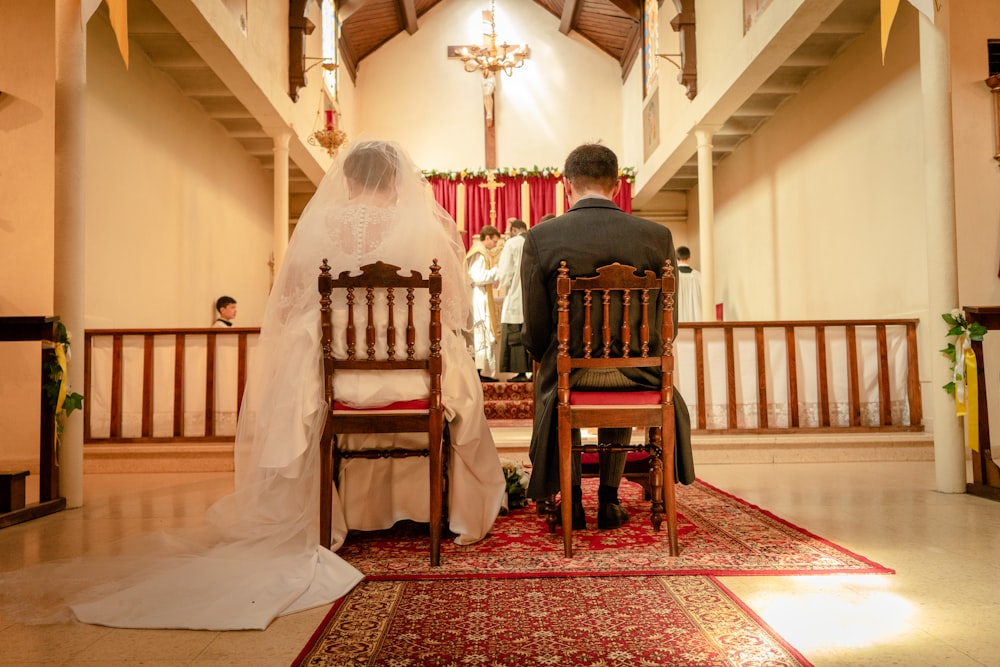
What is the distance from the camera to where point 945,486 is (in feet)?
14.0

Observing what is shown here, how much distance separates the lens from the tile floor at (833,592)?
1.92 m

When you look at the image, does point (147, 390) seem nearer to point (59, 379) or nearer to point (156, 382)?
point (156, 382)

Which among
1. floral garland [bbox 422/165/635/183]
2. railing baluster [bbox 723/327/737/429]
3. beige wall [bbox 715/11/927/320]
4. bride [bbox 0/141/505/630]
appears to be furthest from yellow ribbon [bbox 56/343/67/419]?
floral garland [bbox 422/165/635/183]

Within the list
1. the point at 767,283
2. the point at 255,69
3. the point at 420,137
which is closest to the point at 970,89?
the point at 767,283

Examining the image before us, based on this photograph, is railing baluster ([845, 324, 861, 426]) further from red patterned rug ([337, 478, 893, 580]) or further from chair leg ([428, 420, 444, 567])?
chair leg ([428, 420, 444, 567])

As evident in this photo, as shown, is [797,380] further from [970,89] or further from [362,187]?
[362,187]

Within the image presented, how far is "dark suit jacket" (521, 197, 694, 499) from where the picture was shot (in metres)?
3.09

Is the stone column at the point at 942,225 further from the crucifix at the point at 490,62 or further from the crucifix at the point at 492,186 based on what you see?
the crucifix at the point at 490,62

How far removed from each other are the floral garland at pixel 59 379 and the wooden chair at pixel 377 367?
192 centimetres

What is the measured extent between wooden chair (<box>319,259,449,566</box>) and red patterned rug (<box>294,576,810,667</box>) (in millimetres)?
469

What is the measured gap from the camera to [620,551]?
9.69ft

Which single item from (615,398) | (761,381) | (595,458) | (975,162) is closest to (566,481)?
(615,398)

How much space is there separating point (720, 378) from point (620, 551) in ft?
11.1

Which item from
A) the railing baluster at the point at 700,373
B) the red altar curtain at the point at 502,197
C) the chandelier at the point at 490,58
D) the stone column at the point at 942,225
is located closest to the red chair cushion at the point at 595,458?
the stone column at the point at 942,225
